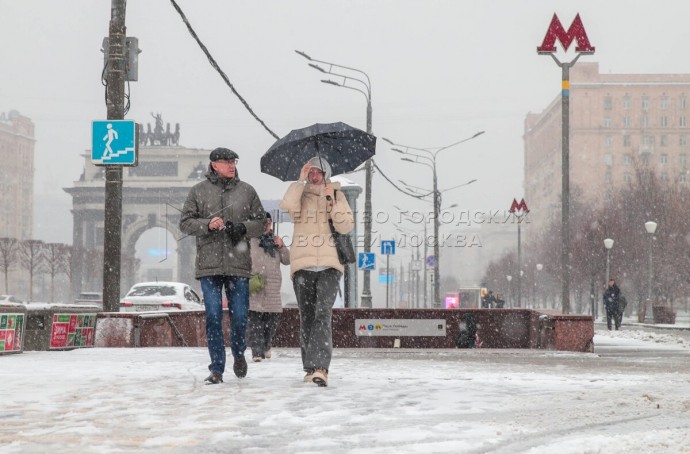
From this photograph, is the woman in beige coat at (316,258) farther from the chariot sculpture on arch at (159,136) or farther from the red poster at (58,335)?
the chariot sculpture on arch at (159,136)

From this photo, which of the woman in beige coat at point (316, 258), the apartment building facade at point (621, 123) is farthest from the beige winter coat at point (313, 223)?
the apartment building facade at point (621, 123)

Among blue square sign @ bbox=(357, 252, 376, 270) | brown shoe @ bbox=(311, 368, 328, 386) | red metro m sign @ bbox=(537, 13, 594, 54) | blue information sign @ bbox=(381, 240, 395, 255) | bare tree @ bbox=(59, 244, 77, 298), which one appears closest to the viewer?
brown shoe @ bbox=(311, 368, 328, 386)

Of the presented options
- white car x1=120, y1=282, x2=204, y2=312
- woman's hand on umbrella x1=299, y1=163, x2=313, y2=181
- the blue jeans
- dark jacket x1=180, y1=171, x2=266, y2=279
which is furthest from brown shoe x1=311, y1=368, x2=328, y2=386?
white car x1=120, y1=282, x2=204, y2=312

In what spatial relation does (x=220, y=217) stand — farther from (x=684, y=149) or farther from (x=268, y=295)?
(x=684, y=149)

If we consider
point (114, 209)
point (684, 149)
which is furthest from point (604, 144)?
point (114, 209)

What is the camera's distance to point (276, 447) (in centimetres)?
456

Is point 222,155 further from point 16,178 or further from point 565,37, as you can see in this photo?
point 16,178

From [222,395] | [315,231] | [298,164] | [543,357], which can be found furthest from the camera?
[543,357]

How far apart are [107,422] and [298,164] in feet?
11.3

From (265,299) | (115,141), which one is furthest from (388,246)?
(265,299)

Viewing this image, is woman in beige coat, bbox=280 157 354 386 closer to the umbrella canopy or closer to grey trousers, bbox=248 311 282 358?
the umbrella canopy

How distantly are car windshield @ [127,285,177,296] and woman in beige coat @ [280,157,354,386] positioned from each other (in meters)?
14.5

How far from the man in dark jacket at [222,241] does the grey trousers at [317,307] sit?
45cm

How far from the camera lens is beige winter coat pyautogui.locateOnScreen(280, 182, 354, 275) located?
718 cm
